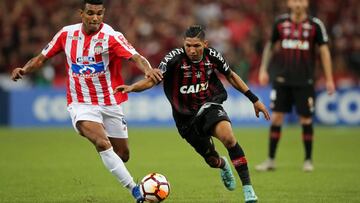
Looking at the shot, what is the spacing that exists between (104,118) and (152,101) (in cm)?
1230

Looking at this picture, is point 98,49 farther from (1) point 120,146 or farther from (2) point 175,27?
(2) point 175,27

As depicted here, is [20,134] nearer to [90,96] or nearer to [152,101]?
[152,101]

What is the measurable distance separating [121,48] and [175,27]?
46.9 ft

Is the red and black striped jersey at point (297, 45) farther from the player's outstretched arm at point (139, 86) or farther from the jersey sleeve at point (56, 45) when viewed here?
the player's outstretched arm at point (139, 86)

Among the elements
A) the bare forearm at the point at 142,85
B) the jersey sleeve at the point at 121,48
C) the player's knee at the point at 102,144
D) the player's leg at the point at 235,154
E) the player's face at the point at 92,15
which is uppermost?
the player's face at the point at 92,15

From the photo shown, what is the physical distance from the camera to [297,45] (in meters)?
12.5

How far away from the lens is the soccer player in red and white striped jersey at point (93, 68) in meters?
8.80

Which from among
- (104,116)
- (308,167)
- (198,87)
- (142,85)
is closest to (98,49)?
(104,116)

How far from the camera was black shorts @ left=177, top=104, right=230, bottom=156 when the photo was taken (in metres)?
8.76

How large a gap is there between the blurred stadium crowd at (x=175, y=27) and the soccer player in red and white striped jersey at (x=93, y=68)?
42.5 feet

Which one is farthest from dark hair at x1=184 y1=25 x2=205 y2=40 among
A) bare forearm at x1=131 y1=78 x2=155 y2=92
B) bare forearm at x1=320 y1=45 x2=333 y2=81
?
bare forearm at x1=320 y1=45 x2=333 y2=81

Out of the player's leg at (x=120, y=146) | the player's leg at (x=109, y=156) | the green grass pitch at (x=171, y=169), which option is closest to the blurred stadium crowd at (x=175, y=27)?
the green grass pitch at (x=171, y=169)

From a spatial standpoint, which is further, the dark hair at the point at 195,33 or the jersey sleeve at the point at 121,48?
the jersey sleeve at the point at 121,48

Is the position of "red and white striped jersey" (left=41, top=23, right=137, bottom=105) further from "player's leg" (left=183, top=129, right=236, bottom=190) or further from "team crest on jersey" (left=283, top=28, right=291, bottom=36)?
"team crest on jersey" (left=283, top=28, right=291, bottom=36)
